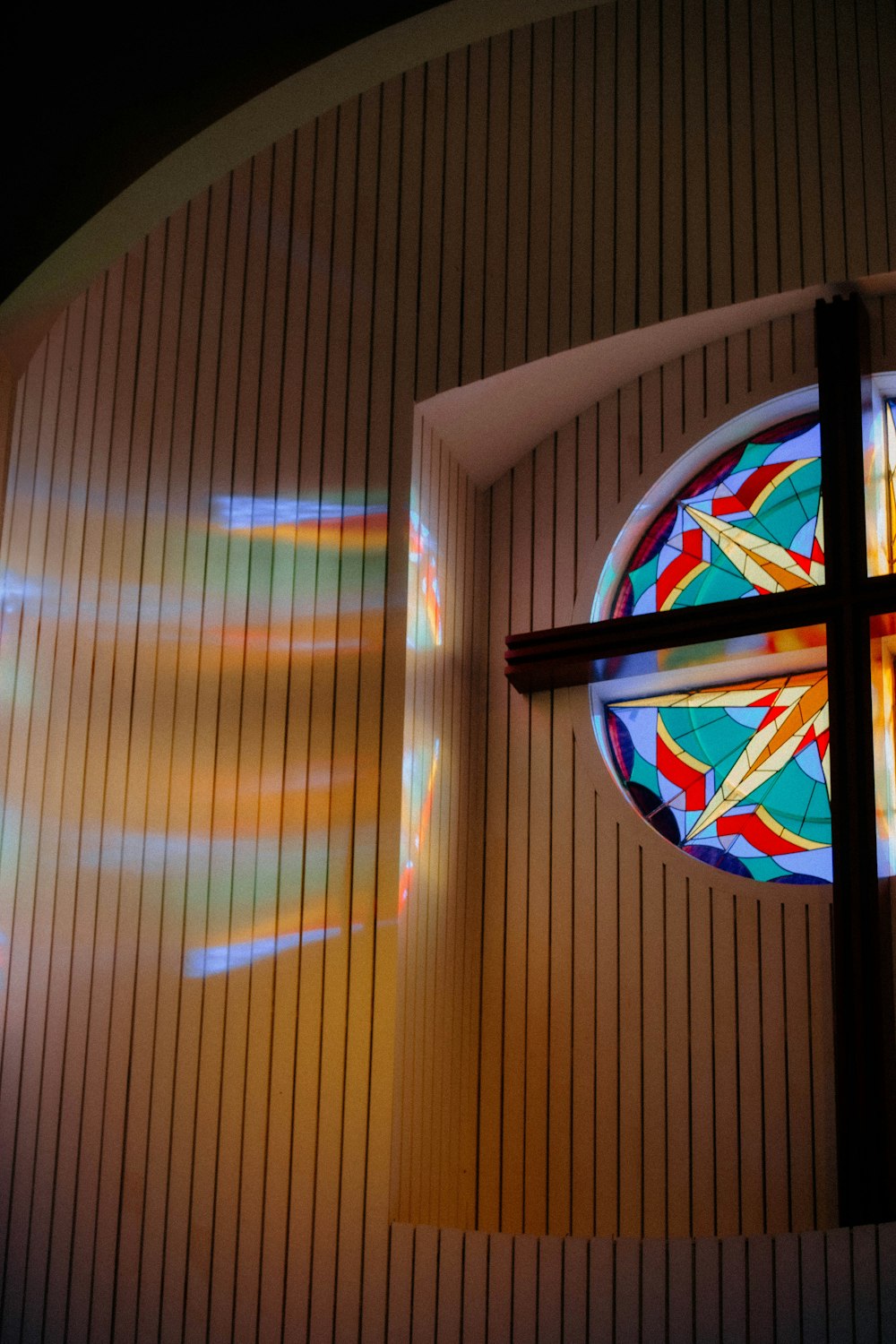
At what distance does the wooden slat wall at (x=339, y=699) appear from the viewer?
17.6 ft

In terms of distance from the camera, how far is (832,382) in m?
5.78

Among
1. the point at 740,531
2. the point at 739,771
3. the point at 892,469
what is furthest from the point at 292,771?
the point at 892,469

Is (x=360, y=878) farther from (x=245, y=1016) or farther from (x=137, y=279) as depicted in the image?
(x=137, y=279)

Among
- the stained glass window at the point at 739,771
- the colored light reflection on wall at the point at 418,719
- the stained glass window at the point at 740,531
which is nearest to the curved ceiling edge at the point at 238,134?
the colored light reflection on wall at the point at 418,719

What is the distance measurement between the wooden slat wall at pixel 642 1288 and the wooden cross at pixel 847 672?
0.40 m

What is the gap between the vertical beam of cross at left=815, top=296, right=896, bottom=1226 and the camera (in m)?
4.95

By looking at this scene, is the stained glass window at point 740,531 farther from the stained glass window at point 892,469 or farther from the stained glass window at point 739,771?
the stained glass window at point 739,771

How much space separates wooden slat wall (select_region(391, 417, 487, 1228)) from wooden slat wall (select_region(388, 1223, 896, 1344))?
0.29 meters

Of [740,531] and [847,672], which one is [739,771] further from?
[740,531]

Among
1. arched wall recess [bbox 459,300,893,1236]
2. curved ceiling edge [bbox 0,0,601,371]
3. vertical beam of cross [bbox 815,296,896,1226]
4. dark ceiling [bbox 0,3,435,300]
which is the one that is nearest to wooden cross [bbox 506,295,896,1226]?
vertical beam of cross [bbox 815,296,896,1226]

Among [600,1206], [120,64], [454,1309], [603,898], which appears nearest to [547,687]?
[603,898]

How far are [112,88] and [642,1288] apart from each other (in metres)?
4.16

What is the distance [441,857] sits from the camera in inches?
231

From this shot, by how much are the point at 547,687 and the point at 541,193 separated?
1.84 meters
